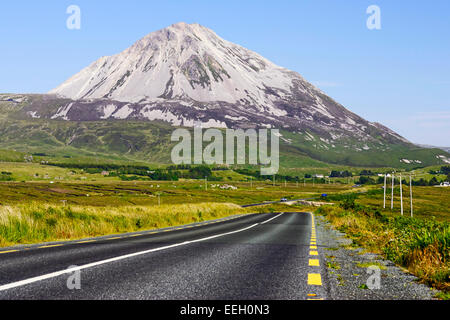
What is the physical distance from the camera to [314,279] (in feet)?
29.7

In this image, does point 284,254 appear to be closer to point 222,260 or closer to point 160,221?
point 222,260

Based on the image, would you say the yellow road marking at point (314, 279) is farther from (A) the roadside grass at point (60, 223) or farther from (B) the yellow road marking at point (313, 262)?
(A) the roadside grass at point (60, 223)

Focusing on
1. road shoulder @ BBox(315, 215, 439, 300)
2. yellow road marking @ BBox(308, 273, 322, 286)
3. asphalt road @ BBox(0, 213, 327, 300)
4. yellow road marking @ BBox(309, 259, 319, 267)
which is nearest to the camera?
asphalt road @ BBox(0, 213, 327, 300)

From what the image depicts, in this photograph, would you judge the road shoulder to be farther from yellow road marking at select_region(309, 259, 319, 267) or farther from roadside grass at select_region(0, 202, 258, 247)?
roadside grass at select_region(0, 202, 258, 247)

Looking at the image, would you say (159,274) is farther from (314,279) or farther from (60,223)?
(60,223)

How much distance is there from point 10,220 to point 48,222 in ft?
6.93

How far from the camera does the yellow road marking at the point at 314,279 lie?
8.63 metres

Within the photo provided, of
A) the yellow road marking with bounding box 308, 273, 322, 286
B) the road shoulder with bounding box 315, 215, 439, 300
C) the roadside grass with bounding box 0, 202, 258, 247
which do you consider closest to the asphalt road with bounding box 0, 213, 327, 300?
the yellow road marking with bounding box 308, 273, 322, 286

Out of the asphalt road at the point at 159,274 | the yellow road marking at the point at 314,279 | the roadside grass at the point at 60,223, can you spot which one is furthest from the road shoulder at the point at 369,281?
the roadside grass at the point at 60,223

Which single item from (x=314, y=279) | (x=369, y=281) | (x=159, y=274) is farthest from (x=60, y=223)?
(x=369, y=281)

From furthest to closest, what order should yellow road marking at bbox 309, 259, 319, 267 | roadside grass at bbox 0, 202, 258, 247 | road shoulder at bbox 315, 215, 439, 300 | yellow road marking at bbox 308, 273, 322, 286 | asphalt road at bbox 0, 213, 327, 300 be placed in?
roadside grass at bbox 0, 202, 258, 247 → yellow road marking at bbox 309, 259, 319, 267 → yellow road marking at bbox 308, 273, 322, 286 → road shoulder at bbox 315, 215, 439, 300 → asphalt road at bbox 0, 213, 327, 300

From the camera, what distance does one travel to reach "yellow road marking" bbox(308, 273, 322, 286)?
28.3 feet
